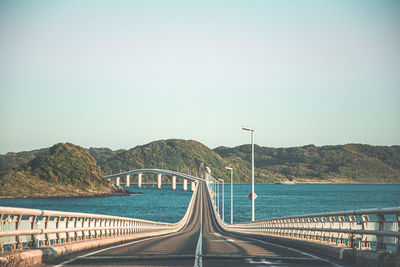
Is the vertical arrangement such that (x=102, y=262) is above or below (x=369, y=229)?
below

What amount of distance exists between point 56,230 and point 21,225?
2.26 metres

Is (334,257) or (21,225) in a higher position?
(21,225)

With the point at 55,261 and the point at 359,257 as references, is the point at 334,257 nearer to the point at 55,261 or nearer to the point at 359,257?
the point at 359,257

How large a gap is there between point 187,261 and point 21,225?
4119 mm

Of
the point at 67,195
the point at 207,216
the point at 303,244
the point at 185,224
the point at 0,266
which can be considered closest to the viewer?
the point at 0,266

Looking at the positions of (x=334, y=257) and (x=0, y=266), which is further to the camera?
(x=334, y=257)

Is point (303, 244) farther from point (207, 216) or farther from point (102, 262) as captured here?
point (207, 216)

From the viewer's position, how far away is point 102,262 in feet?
38.6

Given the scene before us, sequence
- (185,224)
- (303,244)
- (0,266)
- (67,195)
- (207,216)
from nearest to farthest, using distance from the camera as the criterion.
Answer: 1. (0,266)
2. (303,244)
3. (185,224)
4. (207,216)
5. (67,195)

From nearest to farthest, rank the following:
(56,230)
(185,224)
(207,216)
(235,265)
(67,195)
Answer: (235,265) < (56,230) < (185,224) < (207,216) < (67,195)

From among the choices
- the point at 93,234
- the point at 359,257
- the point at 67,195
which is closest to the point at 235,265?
the point at 359,257

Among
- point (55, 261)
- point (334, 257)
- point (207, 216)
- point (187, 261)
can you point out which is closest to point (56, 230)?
point (55, 261)

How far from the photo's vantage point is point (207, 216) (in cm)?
10288

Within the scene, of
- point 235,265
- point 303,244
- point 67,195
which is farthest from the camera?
point 67,195
